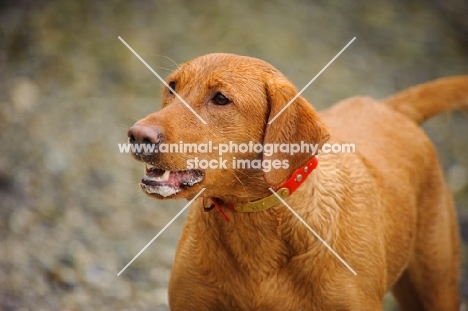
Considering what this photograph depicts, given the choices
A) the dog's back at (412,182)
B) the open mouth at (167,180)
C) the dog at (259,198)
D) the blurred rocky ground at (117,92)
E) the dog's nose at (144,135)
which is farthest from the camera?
the blurred rocky ground at (117,92)

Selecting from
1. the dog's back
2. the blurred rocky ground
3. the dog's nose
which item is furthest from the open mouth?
the blurred rocky ground

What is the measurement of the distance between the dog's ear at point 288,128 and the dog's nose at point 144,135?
2.09 ft

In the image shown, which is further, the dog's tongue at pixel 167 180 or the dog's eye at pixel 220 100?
the dog's eye at pixel 220 100

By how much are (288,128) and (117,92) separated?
585cm

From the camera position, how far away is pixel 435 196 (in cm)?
526

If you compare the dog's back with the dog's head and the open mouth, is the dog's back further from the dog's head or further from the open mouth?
the open mouth

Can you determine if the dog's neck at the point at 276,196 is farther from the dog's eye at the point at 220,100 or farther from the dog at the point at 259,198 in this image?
the dog's eye at the point at 220,100

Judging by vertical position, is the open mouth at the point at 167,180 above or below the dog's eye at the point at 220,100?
below

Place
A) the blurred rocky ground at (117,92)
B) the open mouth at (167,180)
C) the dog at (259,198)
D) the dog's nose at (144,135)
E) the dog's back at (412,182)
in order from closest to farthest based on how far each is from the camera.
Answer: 1. the dog's nose at (144,135)
2. the open mouth at (167,180)
3. the dog at (259,198)
4. the dog's back at (412,182)
5. the blurred rocky ground at (117,92)

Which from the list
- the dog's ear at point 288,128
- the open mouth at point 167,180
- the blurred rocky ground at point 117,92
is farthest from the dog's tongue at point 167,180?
the blurred rocky ground at point 117,92

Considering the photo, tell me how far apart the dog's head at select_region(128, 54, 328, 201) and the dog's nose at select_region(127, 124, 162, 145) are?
74 mm

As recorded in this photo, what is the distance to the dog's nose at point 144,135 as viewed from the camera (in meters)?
3.49

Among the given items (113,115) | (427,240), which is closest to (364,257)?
(427,240)

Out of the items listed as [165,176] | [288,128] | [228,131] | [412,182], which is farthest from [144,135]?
[412,182]
